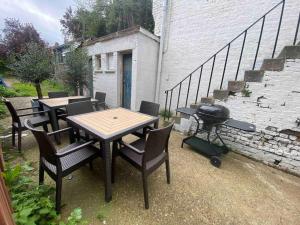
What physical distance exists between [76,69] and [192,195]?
5.27 meters

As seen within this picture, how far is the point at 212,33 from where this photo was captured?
12.4 feet

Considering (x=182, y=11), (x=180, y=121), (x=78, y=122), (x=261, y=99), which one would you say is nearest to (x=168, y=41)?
(x=182, y=11)

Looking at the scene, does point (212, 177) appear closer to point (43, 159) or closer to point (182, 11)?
point (43, 159)

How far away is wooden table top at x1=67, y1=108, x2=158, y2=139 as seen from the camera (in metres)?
1.77

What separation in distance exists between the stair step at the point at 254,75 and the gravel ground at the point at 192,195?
1576 mm

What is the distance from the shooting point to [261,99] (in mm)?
2619

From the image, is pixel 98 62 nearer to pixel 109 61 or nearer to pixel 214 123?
pixel 109 61

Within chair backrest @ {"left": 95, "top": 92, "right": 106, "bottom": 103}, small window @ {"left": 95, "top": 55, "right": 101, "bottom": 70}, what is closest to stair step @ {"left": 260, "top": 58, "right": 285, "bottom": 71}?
chair backrest @ {"left": 95, "top": 92, "right": 106, "bottom": 103}

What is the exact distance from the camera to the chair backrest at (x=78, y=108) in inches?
97.6

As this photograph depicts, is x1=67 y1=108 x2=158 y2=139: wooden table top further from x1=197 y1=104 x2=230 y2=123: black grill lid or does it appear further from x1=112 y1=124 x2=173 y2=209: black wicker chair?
x1=197 y1=104 x2=230 y2=123: black grill lid

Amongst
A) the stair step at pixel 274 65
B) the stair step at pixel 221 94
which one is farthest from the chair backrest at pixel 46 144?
the stair step at pixel 274 65

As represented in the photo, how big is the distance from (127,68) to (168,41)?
1.69m

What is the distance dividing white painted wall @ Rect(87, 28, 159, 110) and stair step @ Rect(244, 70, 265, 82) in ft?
9.66

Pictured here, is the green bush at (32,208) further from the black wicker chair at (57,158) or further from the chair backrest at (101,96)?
the chair backrest at (101,96)
